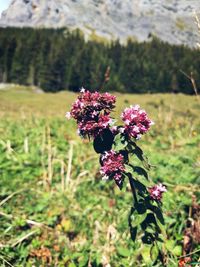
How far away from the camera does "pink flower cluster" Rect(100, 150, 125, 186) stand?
2.88 m

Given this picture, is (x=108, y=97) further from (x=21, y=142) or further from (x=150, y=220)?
(x=21, y=142)

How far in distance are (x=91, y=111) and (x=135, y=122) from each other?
0.29 meters

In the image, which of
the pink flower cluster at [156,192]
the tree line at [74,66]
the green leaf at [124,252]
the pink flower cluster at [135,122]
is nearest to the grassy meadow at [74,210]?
the green leaf at [124,252]

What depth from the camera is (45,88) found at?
351 ft

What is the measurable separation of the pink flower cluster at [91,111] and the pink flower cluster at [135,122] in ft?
0.34

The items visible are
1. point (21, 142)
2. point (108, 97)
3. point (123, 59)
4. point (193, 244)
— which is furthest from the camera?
point (123, 59)

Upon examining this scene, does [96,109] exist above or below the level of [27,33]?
below

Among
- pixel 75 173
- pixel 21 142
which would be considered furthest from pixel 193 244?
pixel 21 142

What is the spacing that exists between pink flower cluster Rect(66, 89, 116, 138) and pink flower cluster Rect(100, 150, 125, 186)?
0.16 meters

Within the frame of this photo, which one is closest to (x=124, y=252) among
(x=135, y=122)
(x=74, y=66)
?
(x=135, y=122)

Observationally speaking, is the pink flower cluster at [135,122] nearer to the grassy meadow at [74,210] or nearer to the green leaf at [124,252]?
the grassy meadow at [74,210]

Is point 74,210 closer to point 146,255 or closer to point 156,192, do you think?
point 146,255

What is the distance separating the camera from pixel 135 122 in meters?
2.87

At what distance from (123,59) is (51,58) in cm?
1962
